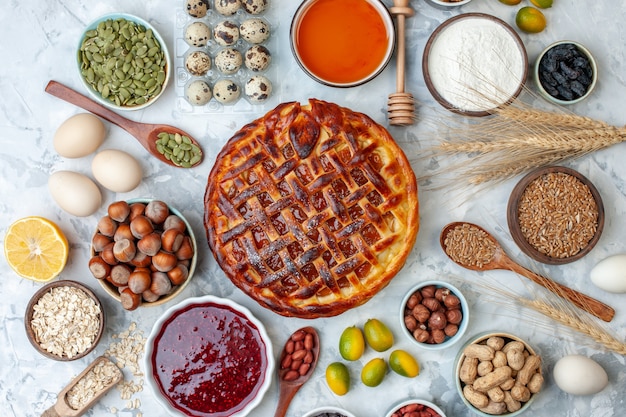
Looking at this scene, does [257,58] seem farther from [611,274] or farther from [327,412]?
[611,274]

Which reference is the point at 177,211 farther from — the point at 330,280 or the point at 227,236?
the point at 330,280

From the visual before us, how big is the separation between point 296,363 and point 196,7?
1440 millimetres

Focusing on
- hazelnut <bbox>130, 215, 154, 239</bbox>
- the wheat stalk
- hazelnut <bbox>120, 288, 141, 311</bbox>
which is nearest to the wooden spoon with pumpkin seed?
hazelnut <bbox>130, 215, 154, 239</bbox>

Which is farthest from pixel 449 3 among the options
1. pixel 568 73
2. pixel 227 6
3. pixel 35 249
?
pixel 35 249

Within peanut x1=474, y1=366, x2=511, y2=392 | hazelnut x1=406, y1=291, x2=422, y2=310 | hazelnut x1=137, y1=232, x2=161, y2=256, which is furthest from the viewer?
hazelnut x1=406, y1=291, x2=422, y2=310

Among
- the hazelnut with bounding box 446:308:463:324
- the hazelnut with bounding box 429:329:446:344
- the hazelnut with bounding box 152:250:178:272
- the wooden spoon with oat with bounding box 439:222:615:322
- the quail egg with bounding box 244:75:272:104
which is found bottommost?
the hazelnut with bounding box 429:329:446:344

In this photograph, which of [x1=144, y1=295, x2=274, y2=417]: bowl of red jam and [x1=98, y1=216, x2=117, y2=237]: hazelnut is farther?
[x1=144, y1=295, x2=274, y2=417]: bowl of red jam

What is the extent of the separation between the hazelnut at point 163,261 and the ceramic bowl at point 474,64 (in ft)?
3.83

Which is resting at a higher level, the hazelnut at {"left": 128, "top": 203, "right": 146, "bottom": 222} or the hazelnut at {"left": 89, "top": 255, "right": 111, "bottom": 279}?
the hazelnut at {"left": 128, "top": 203, "right": 146, "bottom": 222}

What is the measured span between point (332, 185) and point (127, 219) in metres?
0.77

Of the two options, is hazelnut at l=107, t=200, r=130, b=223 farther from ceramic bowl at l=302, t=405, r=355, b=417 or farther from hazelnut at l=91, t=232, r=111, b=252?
ceramic bowl at l=302, t=405, r=355, b=417

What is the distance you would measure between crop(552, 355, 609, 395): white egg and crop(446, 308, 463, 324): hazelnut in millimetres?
443

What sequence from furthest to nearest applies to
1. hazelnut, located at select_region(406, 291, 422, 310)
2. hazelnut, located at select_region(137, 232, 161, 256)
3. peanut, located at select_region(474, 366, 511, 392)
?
hazelnut, located at select_region(406, 291, 422, 310)
peanut, located at select_region(474, 366, 511, 392)
hazelnut, located at select_region(137, 232, 161, 256)

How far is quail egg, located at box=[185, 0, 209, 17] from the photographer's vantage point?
2.48 m
